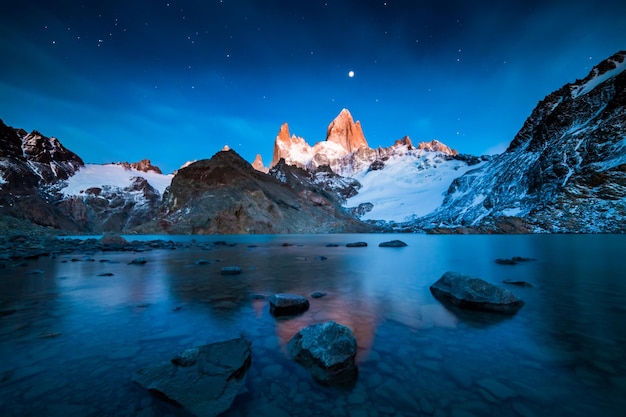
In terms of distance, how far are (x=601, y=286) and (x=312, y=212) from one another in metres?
136

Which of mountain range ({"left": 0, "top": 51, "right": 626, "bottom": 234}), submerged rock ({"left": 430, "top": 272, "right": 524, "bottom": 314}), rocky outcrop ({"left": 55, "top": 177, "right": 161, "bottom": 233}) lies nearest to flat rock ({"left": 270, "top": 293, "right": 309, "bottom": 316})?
submerged rock ({"left": 430, "top": 272, "right": 524, "bottom": 314})

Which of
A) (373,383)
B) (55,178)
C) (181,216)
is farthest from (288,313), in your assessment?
(55,178)

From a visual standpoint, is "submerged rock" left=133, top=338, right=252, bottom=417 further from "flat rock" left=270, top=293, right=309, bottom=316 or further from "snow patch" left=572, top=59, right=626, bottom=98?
"snow patch" left=572, top=59, right=626, bottom=98

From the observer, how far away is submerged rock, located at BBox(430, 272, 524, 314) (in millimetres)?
9172

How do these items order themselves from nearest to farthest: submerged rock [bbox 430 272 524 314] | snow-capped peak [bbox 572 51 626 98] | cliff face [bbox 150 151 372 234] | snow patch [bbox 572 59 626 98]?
submerged rock [bbox 430 272 524 314]
cliff face [bbox 150 151 372 234]
snow patch [bbox 572 59 626 98]
snow-capped peak [bbox 572 51 626 98]

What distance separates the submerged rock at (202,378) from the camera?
418 cm

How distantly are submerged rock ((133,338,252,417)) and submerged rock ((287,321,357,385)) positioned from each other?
1127mm

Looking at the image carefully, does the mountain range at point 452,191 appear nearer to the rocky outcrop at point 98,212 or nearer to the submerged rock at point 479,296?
the rocky outcrop at point 98,212

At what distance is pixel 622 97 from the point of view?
9638cm

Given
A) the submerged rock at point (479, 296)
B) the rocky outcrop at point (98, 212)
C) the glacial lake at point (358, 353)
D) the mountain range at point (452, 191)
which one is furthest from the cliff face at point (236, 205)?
the submerged rock at point (479, 296)

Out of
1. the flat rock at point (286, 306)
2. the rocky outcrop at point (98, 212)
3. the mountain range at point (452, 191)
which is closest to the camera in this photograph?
the flat rock at point (286, 306)

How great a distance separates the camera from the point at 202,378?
4.66 meters

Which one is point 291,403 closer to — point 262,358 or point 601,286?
point 262,358

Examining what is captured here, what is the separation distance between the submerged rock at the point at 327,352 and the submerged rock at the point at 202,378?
3.70 feet
